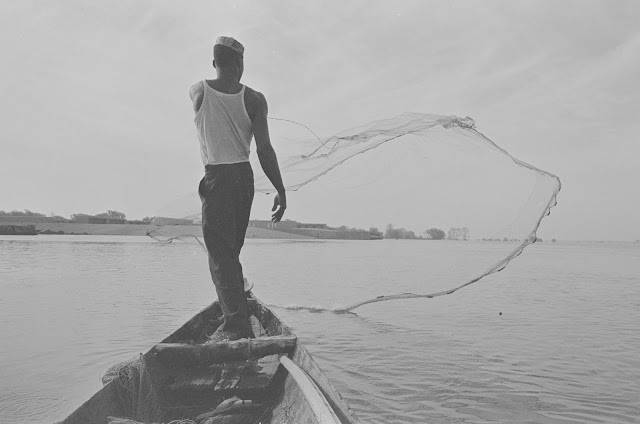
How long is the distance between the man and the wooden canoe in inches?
23.6

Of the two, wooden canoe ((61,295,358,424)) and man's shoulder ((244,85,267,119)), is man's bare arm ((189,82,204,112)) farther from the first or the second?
wooden canoe ((61,295,358,424))

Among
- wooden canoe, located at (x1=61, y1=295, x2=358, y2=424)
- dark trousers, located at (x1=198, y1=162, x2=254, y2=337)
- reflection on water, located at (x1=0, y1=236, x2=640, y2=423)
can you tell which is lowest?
reflection on water, located at (x1=0, y1=236, x2=640, y2=423)

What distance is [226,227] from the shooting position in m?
3.88

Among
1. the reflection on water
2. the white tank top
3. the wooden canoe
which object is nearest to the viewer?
the wooden canoe

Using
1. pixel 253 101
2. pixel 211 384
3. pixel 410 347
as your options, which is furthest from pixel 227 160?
pixel 410 347

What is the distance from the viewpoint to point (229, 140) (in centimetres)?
385

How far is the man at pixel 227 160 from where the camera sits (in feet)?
12.6

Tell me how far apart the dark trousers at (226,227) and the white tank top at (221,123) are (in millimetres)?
87

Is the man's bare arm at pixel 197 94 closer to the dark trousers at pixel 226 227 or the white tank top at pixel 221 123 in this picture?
the white tank top at pixel 221 123

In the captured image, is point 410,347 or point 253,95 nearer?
point 253,95

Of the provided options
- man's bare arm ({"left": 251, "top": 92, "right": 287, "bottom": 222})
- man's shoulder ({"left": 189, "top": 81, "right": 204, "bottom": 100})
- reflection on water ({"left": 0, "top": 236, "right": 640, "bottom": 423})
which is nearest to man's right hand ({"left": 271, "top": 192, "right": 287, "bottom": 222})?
man's bare arm ({"left": 251, "top": 92, "right": 287, "bottom": 222})

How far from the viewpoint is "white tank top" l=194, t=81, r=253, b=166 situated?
3836mm

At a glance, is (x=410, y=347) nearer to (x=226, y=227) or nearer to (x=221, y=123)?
(x=226, y=227)

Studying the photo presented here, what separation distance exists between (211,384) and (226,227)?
1.21 m
